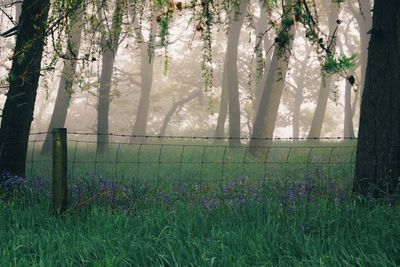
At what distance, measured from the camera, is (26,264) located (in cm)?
460

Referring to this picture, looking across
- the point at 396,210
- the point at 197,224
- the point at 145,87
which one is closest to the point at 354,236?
the point at 396,210

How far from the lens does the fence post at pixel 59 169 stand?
259 inches

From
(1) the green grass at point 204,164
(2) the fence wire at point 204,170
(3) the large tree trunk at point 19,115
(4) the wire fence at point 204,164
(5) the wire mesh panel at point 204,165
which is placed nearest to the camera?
(2) the fence wire at point 204,170

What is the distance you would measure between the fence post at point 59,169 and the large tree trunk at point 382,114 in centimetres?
386

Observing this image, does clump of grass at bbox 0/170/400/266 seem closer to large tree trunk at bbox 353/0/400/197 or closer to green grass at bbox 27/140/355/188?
large tree trunk at bbox 353/0/400/197

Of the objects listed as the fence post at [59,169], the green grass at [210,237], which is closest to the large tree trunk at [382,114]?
the green grass at [210,237]

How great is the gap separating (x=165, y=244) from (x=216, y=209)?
4.25 ft

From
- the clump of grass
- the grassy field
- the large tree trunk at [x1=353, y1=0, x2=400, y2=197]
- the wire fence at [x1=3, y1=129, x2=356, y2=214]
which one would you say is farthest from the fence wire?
the clump of grass

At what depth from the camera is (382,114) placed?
24.1ft

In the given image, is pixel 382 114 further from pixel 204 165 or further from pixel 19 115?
pixel 204 165

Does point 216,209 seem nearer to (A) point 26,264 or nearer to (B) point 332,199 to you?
(B) point 332,199

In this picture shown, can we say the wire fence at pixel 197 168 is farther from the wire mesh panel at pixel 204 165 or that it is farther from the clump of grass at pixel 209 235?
the clump of grass at pixel 209 235

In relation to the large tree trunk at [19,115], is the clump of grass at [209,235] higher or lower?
lower

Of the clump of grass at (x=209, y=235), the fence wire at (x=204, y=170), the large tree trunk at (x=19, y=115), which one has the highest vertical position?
the large tree trunk at (x=19, y=115)
